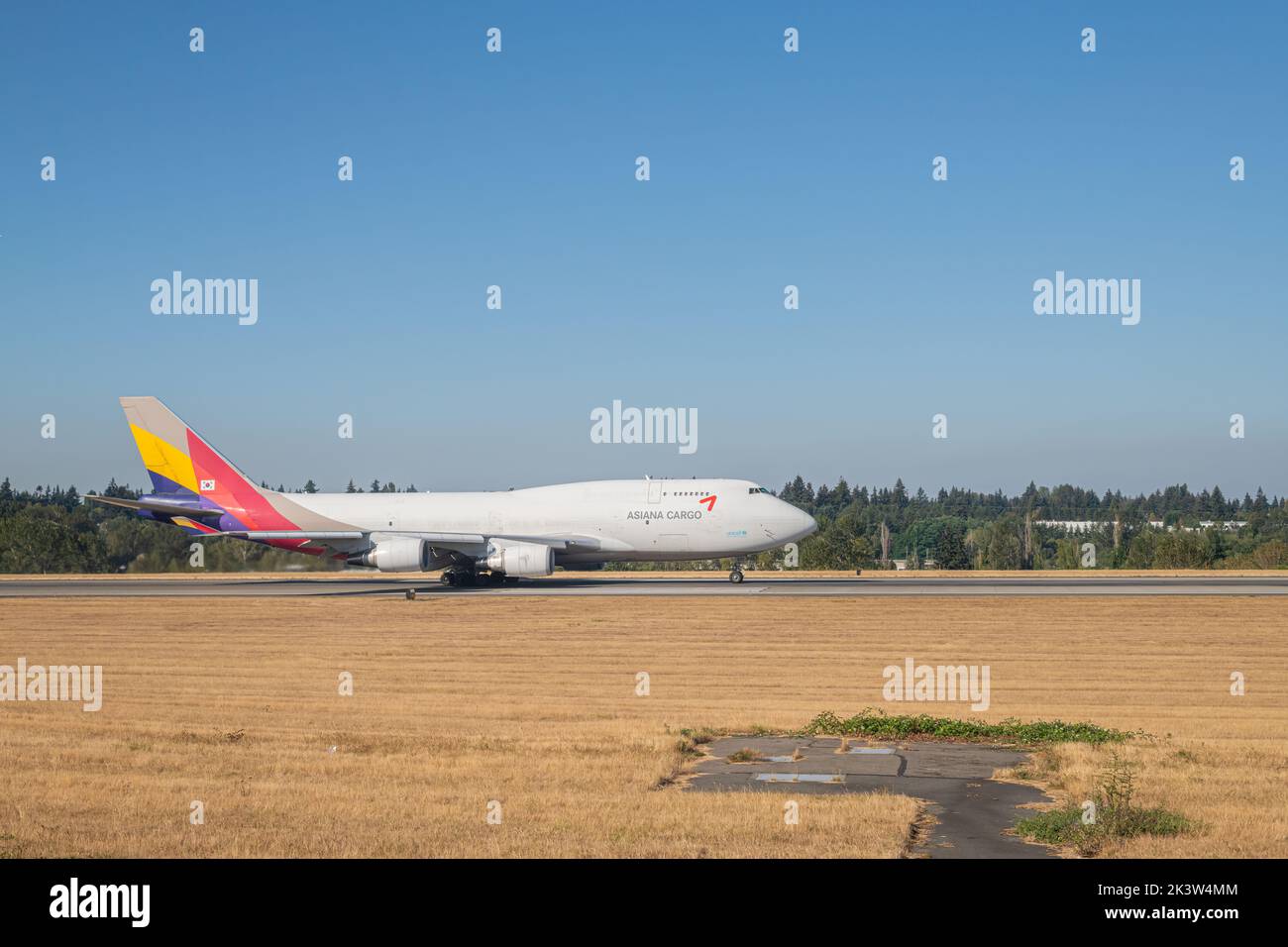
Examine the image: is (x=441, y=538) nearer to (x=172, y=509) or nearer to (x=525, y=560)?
(x=525, y=560)

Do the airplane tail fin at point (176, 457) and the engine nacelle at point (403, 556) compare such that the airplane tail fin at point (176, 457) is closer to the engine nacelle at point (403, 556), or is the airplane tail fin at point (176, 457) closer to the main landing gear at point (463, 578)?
the engine nacelle at point (403, 556)

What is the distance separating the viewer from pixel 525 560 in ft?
171

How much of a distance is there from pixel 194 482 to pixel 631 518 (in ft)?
75.2

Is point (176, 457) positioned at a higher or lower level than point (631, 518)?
higher

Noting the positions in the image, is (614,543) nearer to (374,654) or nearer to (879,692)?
(374,654)

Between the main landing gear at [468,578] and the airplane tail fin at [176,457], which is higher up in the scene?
the airplane tail fin at [176,457]

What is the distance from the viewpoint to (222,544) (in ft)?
246

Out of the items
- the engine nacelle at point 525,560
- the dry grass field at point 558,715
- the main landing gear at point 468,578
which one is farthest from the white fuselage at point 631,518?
the dry grass field at point 558,715

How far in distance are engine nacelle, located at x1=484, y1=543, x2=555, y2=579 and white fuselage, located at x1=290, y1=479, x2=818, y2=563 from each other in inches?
65.6

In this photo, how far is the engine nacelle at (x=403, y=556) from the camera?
5225cm

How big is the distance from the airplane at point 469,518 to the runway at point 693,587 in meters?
1.57

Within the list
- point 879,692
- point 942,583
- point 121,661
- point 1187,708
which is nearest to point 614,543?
point 942,583

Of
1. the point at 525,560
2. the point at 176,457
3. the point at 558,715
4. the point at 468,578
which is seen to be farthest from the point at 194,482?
the point at 558,715

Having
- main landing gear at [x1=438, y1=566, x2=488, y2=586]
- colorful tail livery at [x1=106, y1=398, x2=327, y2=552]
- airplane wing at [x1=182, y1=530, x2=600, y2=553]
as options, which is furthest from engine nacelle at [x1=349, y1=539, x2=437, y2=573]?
colorful tail livery at [x1=106, y1=398, x2=327, y2=552]
